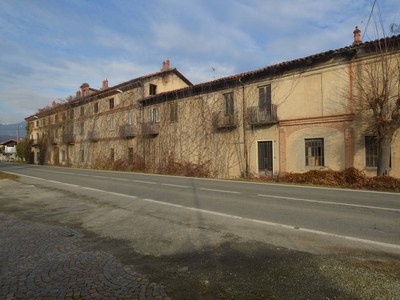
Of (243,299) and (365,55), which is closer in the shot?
(243,299)

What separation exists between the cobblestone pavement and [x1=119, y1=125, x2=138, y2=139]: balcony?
2313 centimetres

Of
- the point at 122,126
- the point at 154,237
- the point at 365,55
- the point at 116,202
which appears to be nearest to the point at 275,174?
the point at 365,55

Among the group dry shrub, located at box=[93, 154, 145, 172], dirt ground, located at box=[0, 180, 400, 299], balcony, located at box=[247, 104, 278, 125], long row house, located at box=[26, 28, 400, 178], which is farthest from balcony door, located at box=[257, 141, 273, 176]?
dirt ground, located at box=[0, 180, 400, 299]

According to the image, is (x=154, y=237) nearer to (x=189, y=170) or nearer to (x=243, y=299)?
(x=243, y=299)

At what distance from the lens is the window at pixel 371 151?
1409cm

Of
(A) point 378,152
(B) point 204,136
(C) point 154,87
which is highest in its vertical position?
(C) point 154,87

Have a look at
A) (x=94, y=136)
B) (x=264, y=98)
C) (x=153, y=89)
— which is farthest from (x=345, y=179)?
(x=94, y=136)

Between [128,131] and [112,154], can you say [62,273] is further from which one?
[112,154]

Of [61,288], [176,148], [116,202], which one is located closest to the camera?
[61,288]

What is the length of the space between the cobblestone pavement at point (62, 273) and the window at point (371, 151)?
48.3ft

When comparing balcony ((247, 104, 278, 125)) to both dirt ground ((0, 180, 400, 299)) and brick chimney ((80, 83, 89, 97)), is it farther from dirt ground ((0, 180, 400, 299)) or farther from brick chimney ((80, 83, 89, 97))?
brick chimney ((80, 83, 89, 97))

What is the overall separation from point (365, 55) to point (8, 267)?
17.4 meters

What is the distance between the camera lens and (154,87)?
28.2m

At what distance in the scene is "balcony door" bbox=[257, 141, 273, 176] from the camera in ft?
59.4
